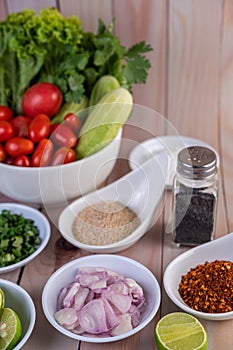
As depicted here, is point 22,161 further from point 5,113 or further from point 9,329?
point 9,329

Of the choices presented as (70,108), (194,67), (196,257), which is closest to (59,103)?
(70,108)

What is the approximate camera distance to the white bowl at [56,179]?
4.38ft

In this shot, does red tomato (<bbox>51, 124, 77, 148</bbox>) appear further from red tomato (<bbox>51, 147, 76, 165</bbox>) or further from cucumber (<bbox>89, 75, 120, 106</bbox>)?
cucumber (<bbox>89, 75, 120, 106</bbox>)

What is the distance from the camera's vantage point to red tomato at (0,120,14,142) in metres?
1.40

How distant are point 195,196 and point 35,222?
35 centimetres

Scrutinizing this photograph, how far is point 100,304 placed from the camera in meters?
1.08

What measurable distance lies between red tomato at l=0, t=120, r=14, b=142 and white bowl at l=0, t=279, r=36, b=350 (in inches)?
14.9

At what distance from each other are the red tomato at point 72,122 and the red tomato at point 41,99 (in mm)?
67

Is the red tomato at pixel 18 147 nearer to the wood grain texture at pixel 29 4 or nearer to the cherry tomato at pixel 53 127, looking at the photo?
the cherry tomato at pixel 53 127

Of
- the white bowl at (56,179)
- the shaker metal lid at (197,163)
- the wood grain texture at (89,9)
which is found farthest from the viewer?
the wood grain texture at (89,9)

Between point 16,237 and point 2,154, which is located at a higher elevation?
point 2,154

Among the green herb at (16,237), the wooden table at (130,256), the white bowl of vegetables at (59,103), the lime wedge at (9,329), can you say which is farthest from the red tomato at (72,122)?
the lime wedge at (9,329)

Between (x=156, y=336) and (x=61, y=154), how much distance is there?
489mm

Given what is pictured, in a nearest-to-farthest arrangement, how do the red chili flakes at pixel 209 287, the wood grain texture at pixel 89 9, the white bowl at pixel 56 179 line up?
the red chili flakes at pixel 209 287, the white bowl at pixel 56 179, the wood grain texture at pixel 89 9
